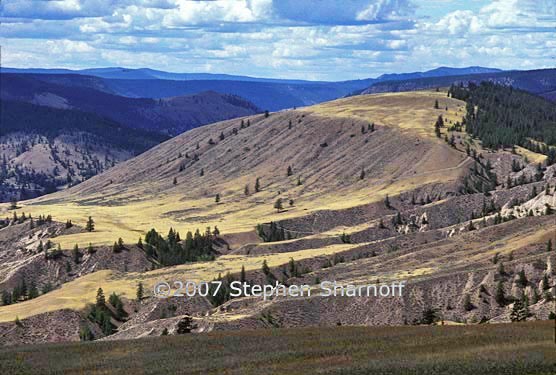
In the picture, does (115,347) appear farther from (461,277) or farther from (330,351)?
(461,277)

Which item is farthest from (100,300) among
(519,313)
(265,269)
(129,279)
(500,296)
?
(519,313)

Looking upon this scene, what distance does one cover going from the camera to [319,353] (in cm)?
6819

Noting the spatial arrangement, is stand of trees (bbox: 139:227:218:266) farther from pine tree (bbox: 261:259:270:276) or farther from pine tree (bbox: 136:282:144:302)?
pine tree (bbox: 136:282:144:302)

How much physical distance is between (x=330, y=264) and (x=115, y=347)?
73.6 metres

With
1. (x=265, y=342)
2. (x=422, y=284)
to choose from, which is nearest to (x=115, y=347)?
(x=265, y=342)

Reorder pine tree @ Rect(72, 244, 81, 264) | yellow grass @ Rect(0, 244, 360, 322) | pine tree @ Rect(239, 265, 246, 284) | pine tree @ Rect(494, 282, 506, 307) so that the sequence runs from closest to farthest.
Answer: pine tree @ Rect(494, 282, 506, 307), yellow grass @ Rect(0, 244, 360, 322), pine tree @ Rect(239, 265, 246, 284), pine tree @ Rect(72, 244, 81, 264)

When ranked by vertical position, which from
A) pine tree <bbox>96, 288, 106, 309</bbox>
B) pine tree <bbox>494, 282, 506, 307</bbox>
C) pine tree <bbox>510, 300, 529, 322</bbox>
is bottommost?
pine tree <bbox>96, 288, 106, 309</bbox>

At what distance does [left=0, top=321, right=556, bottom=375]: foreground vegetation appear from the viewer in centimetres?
6172

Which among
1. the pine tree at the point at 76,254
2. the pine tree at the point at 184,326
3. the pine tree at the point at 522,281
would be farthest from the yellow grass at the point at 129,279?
the pine tree at the point at 522,281

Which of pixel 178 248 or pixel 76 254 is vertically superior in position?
pixel 76 254

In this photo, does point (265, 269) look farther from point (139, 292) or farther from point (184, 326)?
point (184, 326)

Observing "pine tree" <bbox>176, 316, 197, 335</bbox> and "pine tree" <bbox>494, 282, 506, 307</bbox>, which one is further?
"pine tree" <bbox>494, 282, 506, 307</bbox>

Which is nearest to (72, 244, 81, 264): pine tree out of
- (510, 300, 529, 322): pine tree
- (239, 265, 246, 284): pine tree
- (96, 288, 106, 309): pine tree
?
(96, 288, 106, 309): pine tree

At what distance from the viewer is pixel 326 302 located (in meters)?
107
